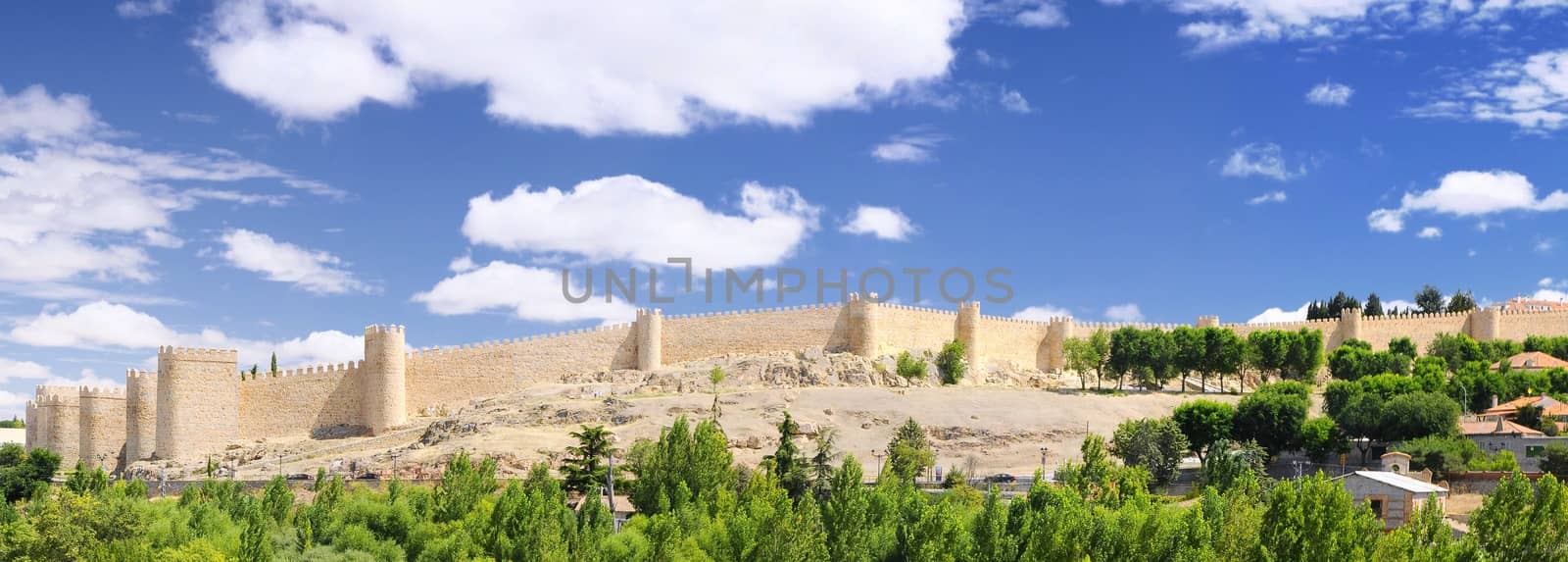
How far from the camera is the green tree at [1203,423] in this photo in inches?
1981

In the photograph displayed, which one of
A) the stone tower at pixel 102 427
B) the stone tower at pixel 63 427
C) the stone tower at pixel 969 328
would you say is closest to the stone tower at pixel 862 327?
the stone tower at pixel 969 328

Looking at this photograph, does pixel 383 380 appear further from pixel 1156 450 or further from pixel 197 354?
pixel 1156 450

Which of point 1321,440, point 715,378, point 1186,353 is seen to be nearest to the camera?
point 1321,440

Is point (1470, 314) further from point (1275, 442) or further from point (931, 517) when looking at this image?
point (931, 517)

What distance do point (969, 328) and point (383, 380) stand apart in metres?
22.3

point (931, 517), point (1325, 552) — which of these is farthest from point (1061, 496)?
point (1325, 552)

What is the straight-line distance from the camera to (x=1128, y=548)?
31172mm

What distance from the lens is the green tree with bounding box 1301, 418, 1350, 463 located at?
4894cm

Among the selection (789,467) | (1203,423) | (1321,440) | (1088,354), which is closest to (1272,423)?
(1321,440)

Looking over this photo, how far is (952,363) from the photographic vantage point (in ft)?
191

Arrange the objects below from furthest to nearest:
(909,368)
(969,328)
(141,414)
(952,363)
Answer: (969,328)
(952,363)
(909,368)
(141,414)

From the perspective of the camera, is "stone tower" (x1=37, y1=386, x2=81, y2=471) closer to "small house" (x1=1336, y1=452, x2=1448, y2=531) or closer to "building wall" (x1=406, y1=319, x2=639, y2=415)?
"building wall" (x1=406, y1=319, x2=639, y2=415)

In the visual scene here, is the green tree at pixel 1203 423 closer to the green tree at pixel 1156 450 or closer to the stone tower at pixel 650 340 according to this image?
the green tree at pixel 1156 450

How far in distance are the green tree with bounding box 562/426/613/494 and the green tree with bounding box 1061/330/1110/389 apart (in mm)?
24600
